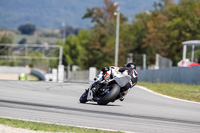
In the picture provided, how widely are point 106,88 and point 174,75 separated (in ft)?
40.8

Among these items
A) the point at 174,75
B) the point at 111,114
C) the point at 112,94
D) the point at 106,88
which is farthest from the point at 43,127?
the point at 174,75

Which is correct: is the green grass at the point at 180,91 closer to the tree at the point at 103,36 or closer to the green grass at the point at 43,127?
the green grass at the point at 43,127

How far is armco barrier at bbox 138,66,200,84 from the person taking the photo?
73.5 ft

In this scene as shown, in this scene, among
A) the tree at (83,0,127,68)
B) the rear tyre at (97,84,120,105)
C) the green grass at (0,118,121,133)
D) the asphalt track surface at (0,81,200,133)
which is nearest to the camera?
the green grass at (0,118,121,133)

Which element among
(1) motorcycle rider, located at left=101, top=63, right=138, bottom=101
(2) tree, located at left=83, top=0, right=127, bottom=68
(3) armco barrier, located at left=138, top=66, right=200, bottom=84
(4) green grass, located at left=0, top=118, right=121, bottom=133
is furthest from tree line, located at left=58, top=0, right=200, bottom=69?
(4) green grass, located at left=0, top=118, right=121, bottom=133

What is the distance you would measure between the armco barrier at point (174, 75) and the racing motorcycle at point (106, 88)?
9.78 metres

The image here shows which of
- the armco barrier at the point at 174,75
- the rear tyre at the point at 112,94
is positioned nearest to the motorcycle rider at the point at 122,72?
the rear tyre at the point at 112,94

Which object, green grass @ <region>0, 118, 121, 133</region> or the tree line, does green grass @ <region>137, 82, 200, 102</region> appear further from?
the tree line

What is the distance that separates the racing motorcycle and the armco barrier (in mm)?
9780

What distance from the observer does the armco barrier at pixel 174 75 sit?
881 inches

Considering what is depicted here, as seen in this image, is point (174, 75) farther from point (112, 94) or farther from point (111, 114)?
point (111, 114)

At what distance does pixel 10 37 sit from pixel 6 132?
127m

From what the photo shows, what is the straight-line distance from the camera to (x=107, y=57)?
71.9m

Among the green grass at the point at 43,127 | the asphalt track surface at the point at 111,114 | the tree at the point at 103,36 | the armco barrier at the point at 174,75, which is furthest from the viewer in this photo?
the tree at the point at 103,36
